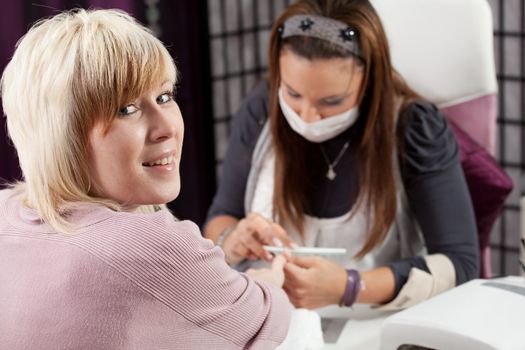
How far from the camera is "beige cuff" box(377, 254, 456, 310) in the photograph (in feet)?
4.73

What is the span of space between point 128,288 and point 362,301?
2.03 ft

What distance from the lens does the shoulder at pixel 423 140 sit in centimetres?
152

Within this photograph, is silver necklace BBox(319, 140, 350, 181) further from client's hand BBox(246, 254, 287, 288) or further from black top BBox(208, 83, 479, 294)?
client's hand BBox(246, 254, 287, 288)

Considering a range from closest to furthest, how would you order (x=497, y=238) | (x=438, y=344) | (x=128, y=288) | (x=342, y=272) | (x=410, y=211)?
(x=128, y=288) < (x=438, y=344) < (x=342, y=272) < (x=410, y=211) < (x=497, y=238)

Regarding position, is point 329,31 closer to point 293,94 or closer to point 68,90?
point 293,94

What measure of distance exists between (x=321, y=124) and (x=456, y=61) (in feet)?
1.14

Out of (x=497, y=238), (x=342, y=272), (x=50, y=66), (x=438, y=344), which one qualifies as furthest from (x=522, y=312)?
(x=497, y=238)

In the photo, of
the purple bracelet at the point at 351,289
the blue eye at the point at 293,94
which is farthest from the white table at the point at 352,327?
the blue eye at the point at 293,94

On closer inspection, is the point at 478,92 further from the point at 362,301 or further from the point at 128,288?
the point at 128,288

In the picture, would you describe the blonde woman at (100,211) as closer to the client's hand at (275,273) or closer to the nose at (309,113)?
the client's hand at (275,273)

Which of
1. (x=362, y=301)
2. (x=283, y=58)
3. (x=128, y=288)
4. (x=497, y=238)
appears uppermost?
(x=283, y=58)

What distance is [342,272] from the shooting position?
4.60 ft

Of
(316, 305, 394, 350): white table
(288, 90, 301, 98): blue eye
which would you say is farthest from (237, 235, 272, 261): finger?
(288, 90, 301, 98): blue eye

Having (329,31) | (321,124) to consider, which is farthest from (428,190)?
(329,31)
